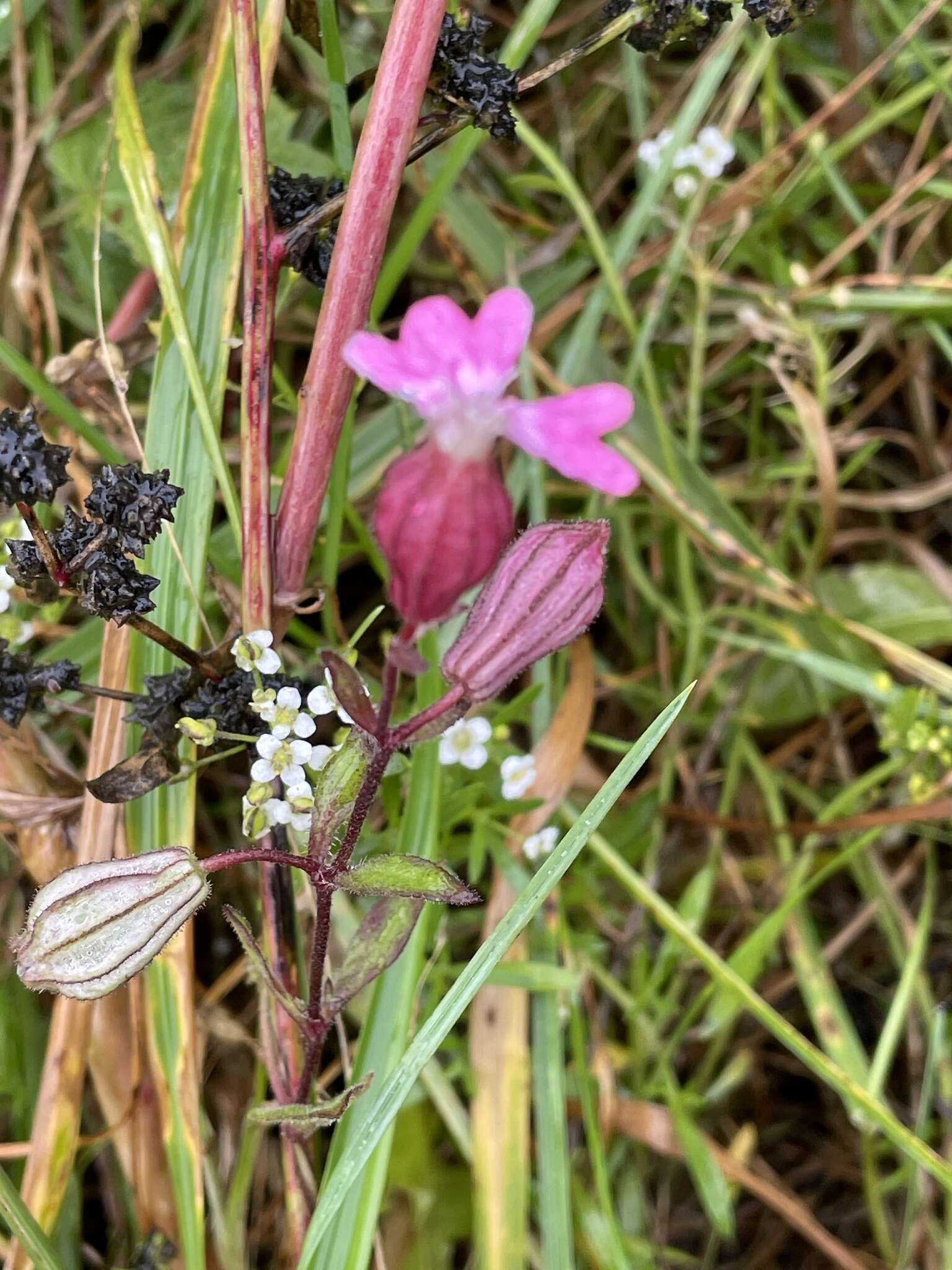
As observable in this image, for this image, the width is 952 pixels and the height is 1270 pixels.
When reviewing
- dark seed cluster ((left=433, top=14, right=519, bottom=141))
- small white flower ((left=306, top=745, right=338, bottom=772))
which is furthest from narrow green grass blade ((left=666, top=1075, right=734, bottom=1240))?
dark seed cluster ((left=433, top=14, right=519, bottom=141))

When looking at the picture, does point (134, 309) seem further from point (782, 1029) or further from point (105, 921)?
point (782, 1029)

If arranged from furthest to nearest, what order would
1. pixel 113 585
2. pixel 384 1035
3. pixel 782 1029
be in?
pixel 782 1029 → pixel 384 1035 → pixel 113 585

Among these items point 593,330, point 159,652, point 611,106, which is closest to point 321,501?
point 159,652

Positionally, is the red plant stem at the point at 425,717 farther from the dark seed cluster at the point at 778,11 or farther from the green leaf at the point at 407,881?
the dark seed cluster at the point at 778,11

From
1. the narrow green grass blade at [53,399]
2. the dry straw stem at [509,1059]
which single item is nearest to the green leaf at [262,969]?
the dry straw stem at [509,1059]

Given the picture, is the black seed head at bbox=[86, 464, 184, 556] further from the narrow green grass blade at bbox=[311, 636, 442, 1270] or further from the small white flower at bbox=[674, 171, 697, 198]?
the small white flower at bbox=[674, 171, 697, 198]

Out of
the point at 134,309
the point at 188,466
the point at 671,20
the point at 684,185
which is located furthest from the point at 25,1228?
the point at 684,185
